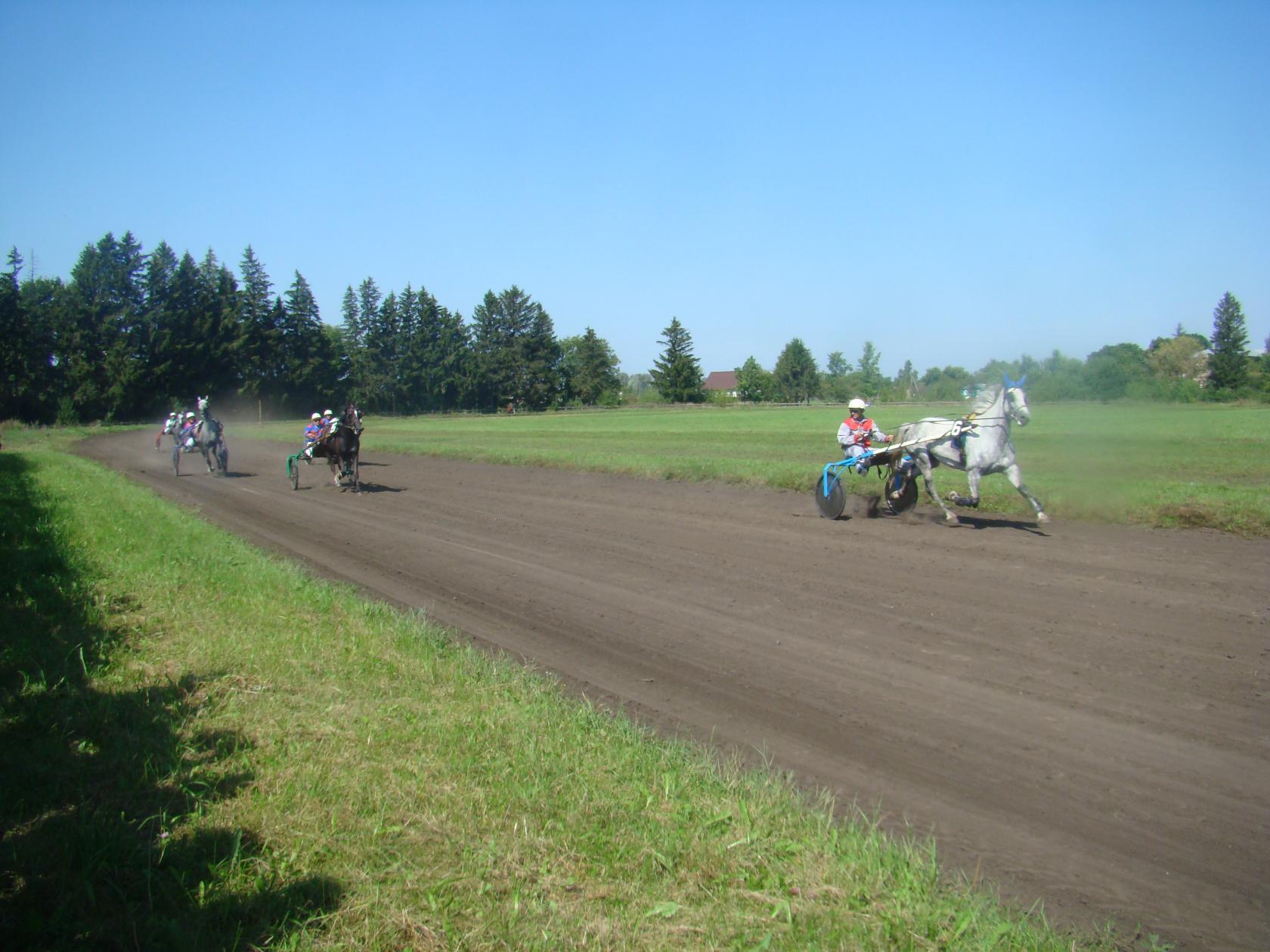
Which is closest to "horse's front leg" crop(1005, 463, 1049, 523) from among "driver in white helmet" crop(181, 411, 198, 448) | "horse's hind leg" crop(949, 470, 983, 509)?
"horse's hind leg" crop(949, 470, 983, 509)

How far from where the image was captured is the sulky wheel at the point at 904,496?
1541cm

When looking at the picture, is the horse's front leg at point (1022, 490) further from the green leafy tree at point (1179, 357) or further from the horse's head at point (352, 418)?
the horse's head at point (352, 418)

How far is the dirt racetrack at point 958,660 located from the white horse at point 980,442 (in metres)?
0.64

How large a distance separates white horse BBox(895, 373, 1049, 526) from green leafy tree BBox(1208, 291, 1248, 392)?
1690 centimetres

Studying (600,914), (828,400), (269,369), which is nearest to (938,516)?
(600,914)

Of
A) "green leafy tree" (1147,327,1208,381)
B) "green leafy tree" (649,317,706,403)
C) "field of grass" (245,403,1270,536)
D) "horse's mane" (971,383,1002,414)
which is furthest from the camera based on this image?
"green leafy tree" (649,317,706,403)

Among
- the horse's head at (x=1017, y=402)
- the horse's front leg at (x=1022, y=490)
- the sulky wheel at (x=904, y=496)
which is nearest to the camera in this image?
the horse's front leg at (x=1022, y=490)

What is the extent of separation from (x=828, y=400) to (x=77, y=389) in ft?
283

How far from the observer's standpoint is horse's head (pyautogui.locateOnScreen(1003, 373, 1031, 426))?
46.2ft

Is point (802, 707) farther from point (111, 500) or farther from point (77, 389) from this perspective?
point (77, 389)

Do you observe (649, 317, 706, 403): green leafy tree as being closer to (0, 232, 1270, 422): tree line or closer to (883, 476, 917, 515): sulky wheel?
(0, 232, 1270, 422): tree line

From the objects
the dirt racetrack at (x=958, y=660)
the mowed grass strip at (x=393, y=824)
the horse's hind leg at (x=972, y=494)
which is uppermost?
the horse's hind leg at (x=972, y=494)

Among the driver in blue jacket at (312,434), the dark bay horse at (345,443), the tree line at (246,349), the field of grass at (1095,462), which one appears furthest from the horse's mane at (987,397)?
the tree line at (246,349)

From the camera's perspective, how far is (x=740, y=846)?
4.14m
